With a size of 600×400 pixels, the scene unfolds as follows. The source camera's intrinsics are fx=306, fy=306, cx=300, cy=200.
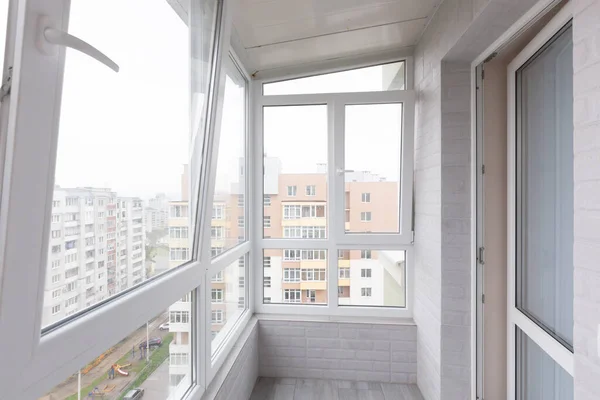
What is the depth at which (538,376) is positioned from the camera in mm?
1527

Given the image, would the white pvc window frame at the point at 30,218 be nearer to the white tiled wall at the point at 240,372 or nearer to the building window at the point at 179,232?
the building window at the point at 179,232

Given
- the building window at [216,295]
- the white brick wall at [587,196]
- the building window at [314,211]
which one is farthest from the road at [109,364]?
the building window at [314,211]

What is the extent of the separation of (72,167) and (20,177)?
0.61 ft

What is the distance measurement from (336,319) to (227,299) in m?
0.97

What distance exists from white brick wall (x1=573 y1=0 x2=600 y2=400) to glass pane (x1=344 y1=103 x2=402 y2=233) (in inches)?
60.8

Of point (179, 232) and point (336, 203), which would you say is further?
point (336, 203)

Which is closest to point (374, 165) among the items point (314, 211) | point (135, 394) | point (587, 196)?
point (314, 211)

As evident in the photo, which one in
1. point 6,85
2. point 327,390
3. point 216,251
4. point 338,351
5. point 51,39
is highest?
point 51,39

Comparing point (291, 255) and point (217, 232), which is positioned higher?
point (217, 232)

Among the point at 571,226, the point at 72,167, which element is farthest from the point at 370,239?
the point at 72,167

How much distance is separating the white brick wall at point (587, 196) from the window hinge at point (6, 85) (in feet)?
4.77

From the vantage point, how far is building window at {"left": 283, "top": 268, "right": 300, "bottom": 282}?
2.68 meters

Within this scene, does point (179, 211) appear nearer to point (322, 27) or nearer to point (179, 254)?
point (179, 254)

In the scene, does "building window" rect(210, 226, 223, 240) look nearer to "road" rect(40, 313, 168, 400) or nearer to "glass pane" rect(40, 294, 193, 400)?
"glass pane" rect(40, 294, 193, 400)
